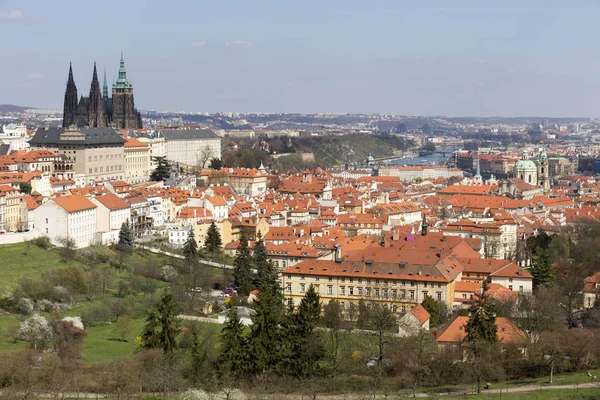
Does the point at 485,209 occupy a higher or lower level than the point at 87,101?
lower

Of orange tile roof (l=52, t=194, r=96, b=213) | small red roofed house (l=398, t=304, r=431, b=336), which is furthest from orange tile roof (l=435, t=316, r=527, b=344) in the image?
orange tile roof (l=52, t=194, r=96, b=213)

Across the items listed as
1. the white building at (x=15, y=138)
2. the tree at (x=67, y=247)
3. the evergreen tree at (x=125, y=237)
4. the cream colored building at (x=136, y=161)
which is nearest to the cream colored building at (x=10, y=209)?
the tree at (x=67, y=247)

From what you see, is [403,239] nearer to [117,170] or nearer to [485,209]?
[485,209]

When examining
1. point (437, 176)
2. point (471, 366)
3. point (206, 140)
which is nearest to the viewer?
point (471, 366)

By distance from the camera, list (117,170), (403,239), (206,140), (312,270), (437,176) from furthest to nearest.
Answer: (437,176) → (206,140) → (117,170) → (403,239) → (312,270)

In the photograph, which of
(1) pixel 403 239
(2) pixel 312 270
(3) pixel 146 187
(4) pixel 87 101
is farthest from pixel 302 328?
(4) pixel 87 101

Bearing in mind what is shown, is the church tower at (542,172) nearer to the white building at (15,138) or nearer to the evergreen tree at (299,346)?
the white building at (15,138)

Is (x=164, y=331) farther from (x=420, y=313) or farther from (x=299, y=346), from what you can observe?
(x=420, y=313)

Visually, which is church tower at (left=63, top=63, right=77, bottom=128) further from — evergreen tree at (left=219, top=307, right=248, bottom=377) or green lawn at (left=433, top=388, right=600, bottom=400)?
green lawn at (left=433, top=388, right=600, bottom=400)
